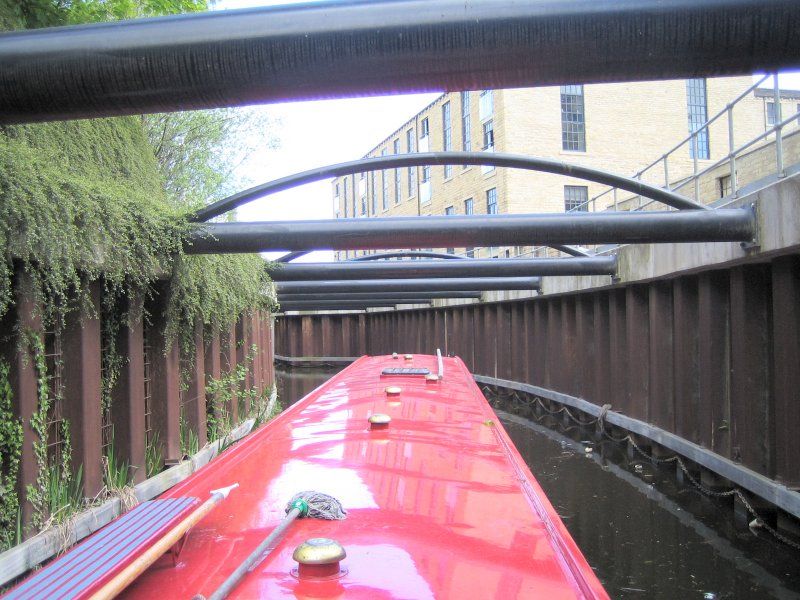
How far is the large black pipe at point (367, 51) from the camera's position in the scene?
2574 millimetres

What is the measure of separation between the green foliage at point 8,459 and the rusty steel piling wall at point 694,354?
270 inches

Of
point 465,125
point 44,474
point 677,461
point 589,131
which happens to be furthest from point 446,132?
point 44,474

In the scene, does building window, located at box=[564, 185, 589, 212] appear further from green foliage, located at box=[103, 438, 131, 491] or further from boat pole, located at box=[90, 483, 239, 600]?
boat pole, located at box=[90, 483, 239, 600]

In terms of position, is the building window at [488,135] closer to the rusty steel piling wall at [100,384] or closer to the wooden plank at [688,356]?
the wooden plank at [688,356]

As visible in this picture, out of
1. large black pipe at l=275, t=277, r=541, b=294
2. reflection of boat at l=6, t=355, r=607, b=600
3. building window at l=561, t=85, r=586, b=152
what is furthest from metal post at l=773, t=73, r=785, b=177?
building window at l=561, t=85, r=586, b=152

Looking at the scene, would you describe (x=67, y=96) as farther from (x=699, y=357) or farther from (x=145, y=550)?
(x=699, y=357)

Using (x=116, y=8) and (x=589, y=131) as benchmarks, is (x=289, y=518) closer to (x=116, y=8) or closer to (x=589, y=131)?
(x=116, y=8)

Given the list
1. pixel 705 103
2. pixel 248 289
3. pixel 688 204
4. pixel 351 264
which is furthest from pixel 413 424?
pixel 705 103

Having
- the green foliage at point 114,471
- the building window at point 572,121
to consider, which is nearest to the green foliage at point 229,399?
the green foliage at point 114,471

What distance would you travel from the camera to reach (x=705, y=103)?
3262 cm

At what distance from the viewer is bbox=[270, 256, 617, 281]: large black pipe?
12.5m

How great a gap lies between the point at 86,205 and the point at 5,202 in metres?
0.97

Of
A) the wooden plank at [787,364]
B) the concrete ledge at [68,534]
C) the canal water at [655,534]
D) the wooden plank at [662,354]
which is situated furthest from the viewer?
the wooden plank at [662,354]

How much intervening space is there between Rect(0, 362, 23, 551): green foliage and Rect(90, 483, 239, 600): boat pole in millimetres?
3285
